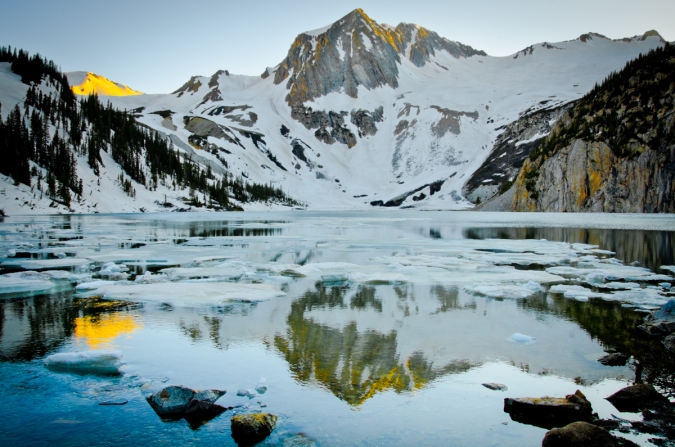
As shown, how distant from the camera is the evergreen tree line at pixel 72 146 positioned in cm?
7500

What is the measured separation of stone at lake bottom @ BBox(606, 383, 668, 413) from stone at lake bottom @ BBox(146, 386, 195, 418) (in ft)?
17.6

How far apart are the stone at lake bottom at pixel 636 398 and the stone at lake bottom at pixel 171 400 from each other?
5360 millimetres

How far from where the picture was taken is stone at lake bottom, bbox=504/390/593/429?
5.03 metres

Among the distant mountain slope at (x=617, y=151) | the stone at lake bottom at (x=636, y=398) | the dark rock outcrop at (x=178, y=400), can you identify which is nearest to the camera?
the dark rock outcrop at (x=178, y=400)

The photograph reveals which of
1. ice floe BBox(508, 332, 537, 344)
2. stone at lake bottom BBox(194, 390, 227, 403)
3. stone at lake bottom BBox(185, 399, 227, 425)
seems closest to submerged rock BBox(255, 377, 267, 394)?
stone at lake bottom BBox(194, 390, 227, 403)

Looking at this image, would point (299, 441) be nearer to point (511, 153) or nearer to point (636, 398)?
point (636, 398)

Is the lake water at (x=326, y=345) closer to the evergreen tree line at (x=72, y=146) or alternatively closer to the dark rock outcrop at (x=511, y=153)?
the evergreen tree line at (x=72, y=146)

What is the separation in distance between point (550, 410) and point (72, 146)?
106 metres

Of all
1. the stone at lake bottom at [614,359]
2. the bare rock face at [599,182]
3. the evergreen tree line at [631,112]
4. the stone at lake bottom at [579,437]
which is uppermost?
the evergreen tree line at [631,112]

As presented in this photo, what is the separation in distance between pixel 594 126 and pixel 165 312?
98.9 metres

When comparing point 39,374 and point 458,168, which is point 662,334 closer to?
point 39,374

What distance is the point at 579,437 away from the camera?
172 inches

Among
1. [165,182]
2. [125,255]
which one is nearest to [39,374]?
[125,255]

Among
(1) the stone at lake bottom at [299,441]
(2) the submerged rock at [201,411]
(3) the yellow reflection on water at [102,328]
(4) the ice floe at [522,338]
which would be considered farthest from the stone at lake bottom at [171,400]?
(4) the ice floe at [522,338]
